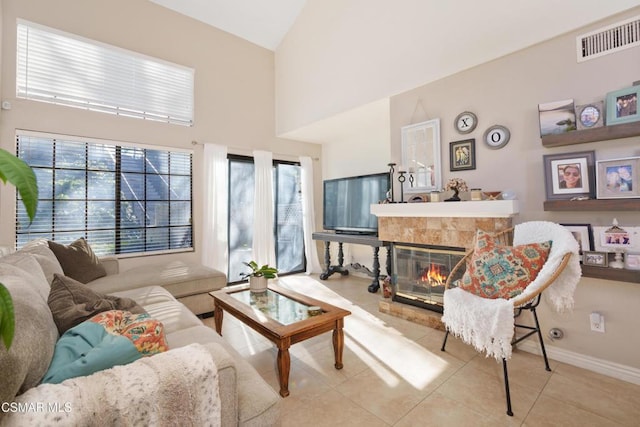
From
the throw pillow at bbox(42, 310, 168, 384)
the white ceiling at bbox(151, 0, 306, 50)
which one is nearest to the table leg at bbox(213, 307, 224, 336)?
the throw pillow at bbox(42, 310, 168, 384)

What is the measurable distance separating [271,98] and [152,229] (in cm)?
273

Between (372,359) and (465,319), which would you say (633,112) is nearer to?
(465,319)

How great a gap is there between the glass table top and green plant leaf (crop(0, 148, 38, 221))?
1.68m

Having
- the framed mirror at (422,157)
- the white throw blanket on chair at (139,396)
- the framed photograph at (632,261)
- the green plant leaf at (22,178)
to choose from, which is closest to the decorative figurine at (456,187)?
the framed mirror at (422,157)

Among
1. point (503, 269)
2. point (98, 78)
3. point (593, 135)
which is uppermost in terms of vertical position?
point (98, 78)

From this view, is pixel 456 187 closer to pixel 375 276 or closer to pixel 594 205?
pixel 594 205

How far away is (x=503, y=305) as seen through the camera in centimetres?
173

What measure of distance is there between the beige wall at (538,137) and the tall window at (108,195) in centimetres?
333

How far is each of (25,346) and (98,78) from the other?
12.2 ft

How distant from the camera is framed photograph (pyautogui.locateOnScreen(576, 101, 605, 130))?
2.05 meters

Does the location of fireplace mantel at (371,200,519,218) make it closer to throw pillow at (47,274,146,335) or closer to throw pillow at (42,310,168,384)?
throw pillow at (42,310,168,384)

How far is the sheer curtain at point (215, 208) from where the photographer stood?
4.06m


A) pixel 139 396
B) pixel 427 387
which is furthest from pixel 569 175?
pixel 139 396

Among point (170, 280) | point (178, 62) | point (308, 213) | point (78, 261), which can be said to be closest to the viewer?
point (78, 261)
